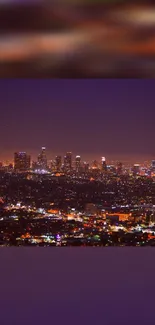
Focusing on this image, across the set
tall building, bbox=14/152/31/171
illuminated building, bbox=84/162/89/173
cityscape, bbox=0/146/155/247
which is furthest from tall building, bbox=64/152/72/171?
tall building, bbox=14/152/31/171

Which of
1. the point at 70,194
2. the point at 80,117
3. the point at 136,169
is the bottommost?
the point at 70,194

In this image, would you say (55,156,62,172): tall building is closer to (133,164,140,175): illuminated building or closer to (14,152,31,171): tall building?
(14,152,31,171): tall building

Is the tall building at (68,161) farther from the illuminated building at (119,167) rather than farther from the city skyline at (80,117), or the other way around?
the illuminated building at (119,167)

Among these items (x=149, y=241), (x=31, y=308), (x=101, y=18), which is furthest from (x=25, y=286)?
(x=149, y=241)

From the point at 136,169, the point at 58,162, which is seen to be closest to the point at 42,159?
the point at 58,162

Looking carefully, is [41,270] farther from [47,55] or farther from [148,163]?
[148,163]

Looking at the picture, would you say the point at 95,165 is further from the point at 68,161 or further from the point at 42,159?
the point at 42,159

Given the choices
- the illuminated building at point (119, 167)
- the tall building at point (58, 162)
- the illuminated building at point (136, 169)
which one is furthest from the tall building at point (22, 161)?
the illuminated building at point (136, 169)

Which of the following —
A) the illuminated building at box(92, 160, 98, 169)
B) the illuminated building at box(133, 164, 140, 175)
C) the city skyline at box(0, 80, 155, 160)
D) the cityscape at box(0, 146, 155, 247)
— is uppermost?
the city skyline at box(0, 80, 155, 160)
